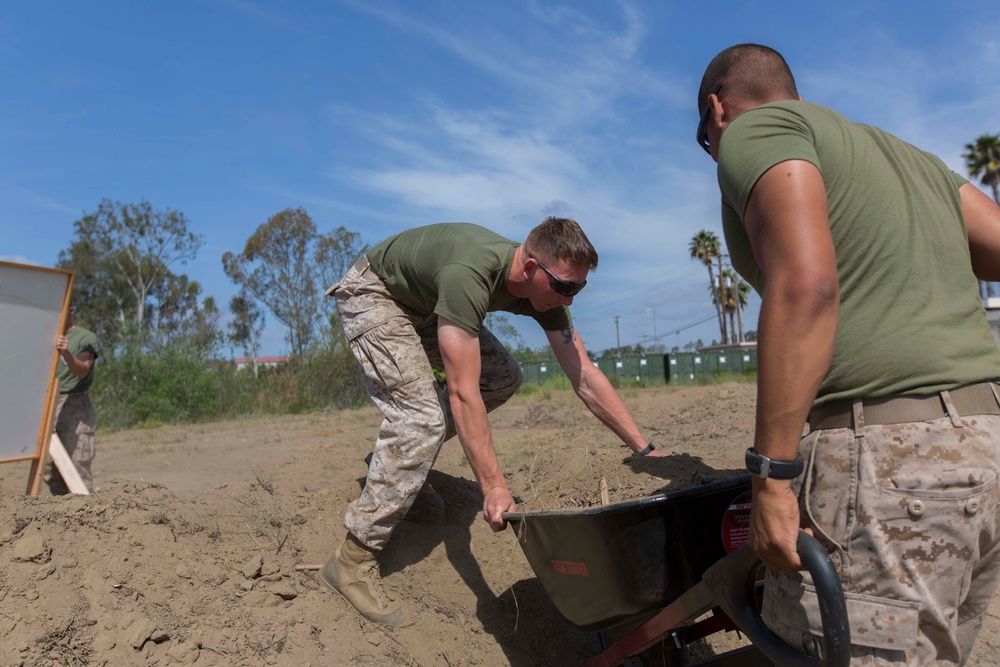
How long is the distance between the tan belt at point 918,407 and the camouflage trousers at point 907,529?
2 centimetres

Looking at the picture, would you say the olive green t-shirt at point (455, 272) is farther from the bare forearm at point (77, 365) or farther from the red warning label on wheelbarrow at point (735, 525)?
the bare forearm at point (77, 365)

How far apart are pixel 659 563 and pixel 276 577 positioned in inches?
78.0

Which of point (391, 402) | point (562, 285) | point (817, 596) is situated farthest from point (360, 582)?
point (817, 596)

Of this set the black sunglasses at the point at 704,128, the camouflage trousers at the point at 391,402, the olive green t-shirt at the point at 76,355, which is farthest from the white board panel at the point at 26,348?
the black sunglasses at the point at 704,128

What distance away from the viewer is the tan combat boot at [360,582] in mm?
3219

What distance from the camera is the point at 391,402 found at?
336 cm

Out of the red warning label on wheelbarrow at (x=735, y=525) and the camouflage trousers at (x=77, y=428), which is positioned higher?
the camouflage trousers at (x=77, y=428)

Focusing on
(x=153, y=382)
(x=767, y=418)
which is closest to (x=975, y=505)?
(x=767, y=418)

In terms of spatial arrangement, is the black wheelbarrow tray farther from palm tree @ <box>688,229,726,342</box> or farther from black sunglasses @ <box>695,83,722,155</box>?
palm tree @ <box>688,229,726,342</box>

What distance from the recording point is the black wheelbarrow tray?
1.85 metres

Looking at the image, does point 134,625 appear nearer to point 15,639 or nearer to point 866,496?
point 15,639

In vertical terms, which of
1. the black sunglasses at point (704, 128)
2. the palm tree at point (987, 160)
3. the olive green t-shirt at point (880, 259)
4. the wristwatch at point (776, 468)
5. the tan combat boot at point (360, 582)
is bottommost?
the tan combat boot at point (360, 582)

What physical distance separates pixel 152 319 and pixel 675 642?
3671 cm

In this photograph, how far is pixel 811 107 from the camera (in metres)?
1.72
